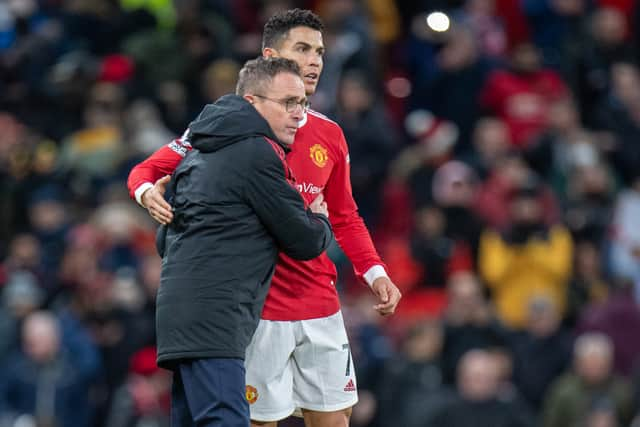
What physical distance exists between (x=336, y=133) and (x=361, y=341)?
4814 millimetres

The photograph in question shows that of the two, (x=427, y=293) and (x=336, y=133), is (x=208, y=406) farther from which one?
(x=427, y=293)

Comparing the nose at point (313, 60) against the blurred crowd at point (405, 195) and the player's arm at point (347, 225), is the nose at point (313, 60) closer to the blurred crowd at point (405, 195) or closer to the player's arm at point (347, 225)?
the player's arm at point (347, 225)

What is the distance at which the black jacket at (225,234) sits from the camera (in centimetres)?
571

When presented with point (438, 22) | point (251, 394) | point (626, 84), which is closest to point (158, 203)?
point (251, 394)

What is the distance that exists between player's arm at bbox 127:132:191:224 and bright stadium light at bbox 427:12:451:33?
712cm

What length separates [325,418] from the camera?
251 inches

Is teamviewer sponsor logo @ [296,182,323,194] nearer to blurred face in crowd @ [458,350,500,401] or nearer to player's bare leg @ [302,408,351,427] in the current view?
player's bare leg @ [302,408,351,427]

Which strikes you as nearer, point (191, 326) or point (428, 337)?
point (191, 326)

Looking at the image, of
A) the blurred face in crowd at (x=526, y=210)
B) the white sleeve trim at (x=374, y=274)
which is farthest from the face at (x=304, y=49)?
the blurred face in crowd at (x=526, y=210)

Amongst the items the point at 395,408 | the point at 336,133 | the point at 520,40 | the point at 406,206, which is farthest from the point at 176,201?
the point at 520,40

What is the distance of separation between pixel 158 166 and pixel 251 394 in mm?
1029

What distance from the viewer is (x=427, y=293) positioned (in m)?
11.8

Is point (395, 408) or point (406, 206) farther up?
point (406, 206)

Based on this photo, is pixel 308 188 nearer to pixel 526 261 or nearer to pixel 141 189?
pixel 141 189
